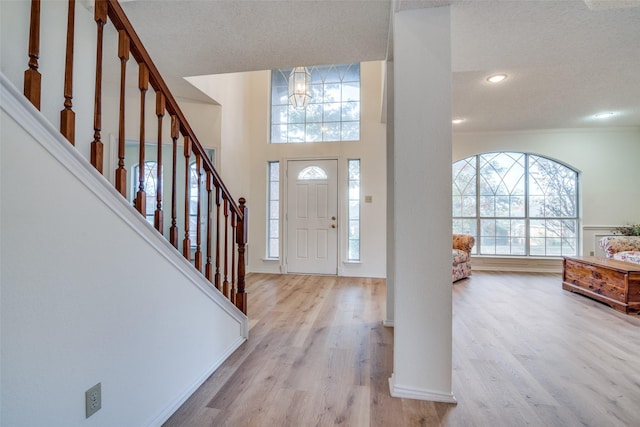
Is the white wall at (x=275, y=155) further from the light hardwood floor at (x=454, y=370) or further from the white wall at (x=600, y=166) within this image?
the white wall at (x=600, y=166)

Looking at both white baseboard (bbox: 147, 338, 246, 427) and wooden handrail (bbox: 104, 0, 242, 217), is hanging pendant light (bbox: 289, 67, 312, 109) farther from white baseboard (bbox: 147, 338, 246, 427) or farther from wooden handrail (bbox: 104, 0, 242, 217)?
white baseboard (bbox: 147, 338, 246, 427)

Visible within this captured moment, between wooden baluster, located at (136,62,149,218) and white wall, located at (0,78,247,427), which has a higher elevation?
wooden baluster, located at (136,62,149,218)

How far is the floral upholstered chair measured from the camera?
405cm

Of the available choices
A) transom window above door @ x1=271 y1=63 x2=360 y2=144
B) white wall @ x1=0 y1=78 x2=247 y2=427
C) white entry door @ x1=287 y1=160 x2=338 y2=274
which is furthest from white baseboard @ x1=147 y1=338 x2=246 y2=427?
transom window above door @ x1=271 y1=63 x2=360 y2=144

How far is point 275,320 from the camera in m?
2.63

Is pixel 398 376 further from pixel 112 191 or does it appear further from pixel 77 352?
pixel 112 191

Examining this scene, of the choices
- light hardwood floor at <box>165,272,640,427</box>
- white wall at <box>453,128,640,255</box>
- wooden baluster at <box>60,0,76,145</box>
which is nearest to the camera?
wooden baluster at <box>60,0,76,145</box>

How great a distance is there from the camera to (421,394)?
1524 mm

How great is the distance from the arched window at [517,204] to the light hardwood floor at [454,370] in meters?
1.90

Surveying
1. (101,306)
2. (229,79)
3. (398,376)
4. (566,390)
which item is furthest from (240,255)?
(229,79)

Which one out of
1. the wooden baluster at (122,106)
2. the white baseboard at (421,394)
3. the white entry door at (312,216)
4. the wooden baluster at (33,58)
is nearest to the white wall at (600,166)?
the white entry door at (312,216)

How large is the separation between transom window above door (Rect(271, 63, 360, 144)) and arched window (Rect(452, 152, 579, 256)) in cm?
218

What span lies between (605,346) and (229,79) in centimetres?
492

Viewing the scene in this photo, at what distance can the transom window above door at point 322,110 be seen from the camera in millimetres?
4508
